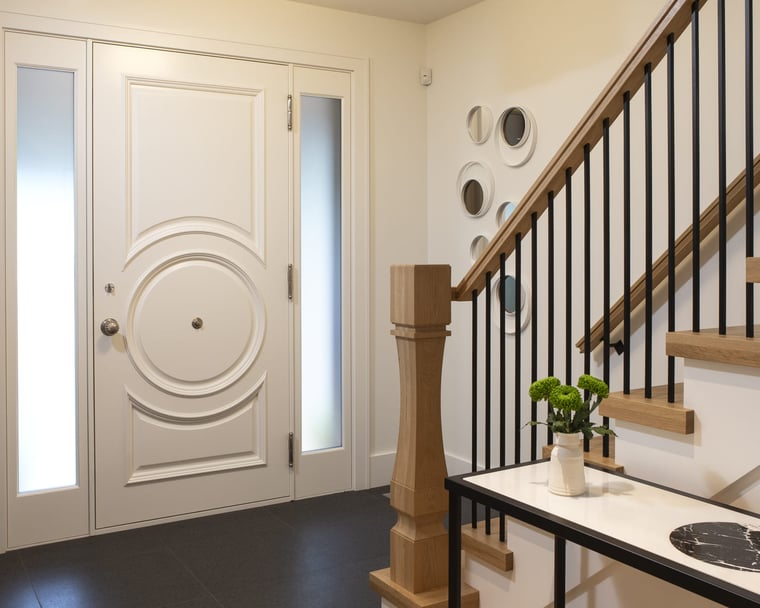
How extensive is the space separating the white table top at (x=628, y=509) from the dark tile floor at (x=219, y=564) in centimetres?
119

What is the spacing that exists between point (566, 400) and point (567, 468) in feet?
0.50

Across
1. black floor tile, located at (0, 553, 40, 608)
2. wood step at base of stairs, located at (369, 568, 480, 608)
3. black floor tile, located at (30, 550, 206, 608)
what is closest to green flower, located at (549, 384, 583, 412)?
wood step at base of stairs, located at (369, 568, 480, 608)

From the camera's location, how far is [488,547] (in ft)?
7.17

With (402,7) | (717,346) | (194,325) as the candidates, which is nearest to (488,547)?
(717,346)

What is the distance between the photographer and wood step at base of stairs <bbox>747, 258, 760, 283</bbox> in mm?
1646

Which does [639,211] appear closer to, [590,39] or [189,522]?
[590,39]

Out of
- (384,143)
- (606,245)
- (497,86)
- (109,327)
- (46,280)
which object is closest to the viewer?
(606,245)

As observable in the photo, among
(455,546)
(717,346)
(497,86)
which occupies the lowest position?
(455,546)

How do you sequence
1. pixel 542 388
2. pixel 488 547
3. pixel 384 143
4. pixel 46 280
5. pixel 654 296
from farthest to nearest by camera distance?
pixel 384 143 → pixel 46 280 → pixel 654 296 → pixel 488 547 → pixel 542 388

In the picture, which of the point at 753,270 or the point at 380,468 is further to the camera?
the point at 380,468

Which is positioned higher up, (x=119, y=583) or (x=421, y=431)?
(x=421, y=431)

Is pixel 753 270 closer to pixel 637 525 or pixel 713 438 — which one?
pixel 713 438

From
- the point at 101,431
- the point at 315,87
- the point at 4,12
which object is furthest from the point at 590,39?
the point at 101,431

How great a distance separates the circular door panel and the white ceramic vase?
2314mm
